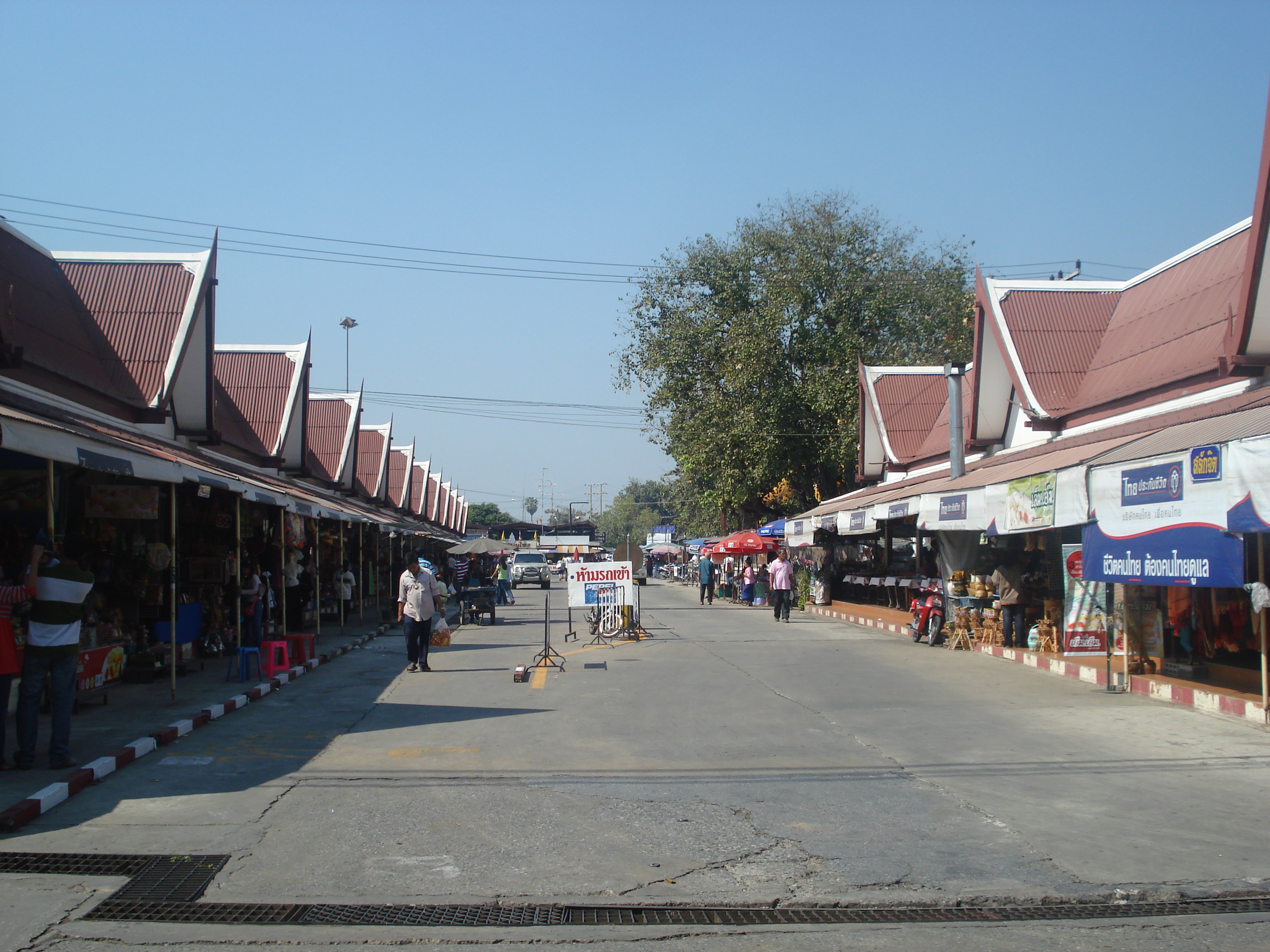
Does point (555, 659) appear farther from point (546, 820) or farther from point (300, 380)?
point (300, 380)

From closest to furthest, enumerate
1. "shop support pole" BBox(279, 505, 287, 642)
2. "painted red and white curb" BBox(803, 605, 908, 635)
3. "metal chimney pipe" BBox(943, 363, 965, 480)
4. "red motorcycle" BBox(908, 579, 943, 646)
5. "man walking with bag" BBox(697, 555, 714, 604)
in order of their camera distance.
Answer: "shop support pole" BBox(279, 505, 287, 642) → "red motorcycle" BBox(908, 579, 943, 646) → "metal chimney pipe" BBox(943, 363, 965, 480) → "painted red and white curb" BBox(803, 605, 908, 635) → "man walking with bag" BBox(697, 555, 714, 604)

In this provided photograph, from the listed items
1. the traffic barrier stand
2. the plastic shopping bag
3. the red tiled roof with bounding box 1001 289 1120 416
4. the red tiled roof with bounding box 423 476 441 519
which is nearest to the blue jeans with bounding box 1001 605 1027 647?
the red tiled roof with bounding box 1001 289 1120 416

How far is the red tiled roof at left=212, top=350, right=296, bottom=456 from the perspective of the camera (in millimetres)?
23031

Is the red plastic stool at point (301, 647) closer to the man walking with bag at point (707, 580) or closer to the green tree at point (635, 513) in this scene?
the man walking with bag at point (707, 580)

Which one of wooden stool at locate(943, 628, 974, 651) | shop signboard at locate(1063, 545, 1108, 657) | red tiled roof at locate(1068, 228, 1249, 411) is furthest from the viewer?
wooden stool at locate(943, 628, 974, 651)

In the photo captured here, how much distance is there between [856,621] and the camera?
25250 millimetres

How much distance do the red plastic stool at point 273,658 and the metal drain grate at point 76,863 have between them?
8.05 metres

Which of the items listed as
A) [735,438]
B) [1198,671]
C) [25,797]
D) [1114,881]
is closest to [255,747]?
[25,797]

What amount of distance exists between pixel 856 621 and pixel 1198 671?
13.2 m

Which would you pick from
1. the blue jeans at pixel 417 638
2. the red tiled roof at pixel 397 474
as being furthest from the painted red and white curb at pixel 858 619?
the red tiled roof at pixel 397 474

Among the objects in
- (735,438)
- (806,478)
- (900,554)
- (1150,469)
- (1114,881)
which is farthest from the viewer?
(806,478)

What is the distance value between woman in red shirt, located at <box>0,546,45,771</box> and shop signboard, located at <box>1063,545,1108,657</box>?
12683 millimetres

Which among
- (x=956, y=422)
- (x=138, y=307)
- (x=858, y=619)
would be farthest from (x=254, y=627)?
(x=858, y=619)

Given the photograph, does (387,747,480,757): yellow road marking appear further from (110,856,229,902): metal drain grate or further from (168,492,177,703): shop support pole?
(168,492,177,703): shop support pole
